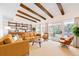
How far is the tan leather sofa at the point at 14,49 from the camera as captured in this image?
316 cm

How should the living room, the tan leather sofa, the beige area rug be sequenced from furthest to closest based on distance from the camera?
the beige area rug
the living room
the tan leather sofa

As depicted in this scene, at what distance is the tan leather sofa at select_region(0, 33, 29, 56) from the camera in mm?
3161

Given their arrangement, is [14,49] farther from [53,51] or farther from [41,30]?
[41,30]

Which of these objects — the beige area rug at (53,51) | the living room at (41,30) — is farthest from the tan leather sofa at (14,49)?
the beige area rug at (53,51)

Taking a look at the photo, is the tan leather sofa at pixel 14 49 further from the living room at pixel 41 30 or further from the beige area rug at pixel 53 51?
the beige area rug at pixel 53 51

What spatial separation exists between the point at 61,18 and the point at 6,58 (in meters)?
6.02

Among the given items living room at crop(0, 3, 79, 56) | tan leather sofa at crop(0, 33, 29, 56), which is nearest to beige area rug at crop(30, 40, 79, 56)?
living room at crop(0, 3, 79, 56)

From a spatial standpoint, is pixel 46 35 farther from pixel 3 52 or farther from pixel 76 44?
pixel 3 52

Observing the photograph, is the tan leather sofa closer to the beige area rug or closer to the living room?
the living room

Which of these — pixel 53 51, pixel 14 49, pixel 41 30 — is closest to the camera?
pixel 14 49

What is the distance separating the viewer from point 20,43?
3.81 meters

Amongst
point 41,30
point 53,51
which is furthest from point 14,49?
Result: point 41,30

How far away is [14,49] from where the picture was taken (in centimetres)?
352

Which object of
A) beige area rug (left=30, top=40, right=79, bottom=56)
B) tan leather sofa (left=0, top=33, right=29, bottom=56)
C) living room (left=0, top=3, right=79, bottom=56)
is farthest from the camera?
beige area rug (left=30, top=40, right=79, bottom=56)
